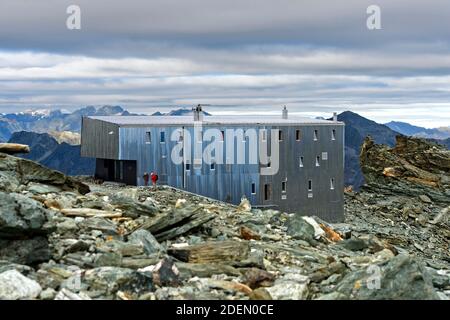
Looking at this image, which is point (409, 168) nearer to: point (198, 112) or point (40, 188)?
point (198, 112)

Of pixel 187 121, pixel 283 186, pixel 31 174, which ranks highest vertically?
pixel 187 121

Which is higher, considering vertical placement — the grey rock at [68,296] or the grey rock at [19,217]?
the grey rock at [19,217]

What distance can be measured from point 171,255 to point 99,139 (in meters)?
41.9

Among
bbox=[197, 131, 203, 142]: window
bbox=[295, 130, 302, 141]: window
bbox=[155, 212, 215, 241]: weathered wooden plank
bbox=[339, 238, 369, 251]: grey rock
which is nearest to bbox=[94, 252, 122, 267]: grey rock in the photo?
bbox=[155, 212, 215, 241]: weathered wooden plank

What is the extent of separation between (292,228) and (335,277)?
7.97 m

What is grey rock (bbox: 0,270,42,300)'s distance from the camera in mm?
16672

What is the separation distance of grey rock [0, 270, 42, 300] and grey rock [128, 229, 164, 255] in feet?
15.2

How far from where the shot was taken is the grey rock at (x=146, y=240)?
70.4 feet

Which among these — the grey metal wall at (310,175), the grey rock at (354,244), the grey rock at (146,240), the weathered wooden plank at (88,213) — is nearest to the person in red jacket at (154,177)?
the grey metal wall at (310,175)

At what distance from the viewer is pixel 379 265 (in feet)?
61.3

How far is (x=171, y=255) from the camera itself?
21.2m

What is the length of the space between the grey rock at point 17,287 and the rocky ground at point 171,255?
1.0 inches

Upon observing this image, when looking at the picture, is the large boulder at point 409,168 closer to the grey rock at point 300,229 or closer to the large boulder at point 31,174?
the large boulder at point 31,174

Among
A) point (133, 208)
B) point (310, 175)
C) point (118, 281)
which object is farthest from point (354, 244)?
point (310, 175)
